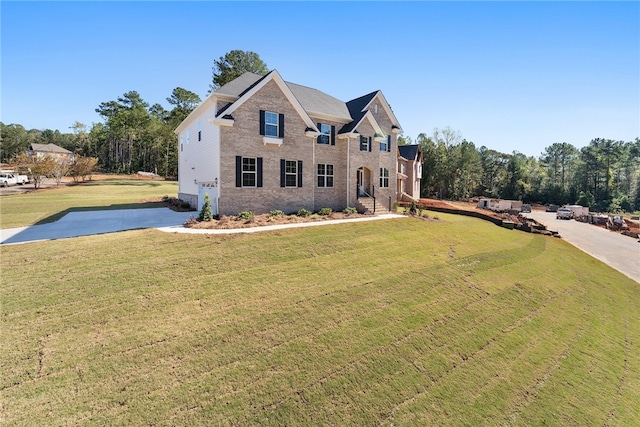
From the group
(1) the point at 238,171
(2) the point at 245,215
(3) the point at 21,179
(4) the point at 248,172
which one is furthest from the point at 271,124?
(3) the point at 21,179

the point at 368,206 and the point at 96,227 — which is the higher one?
the point at 368,206

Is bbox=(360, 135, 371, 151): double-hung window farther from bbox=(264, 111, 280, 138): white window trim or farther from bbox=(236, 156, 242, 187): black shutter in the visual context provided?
bbox=(236, 156, 242, 187): black shutter

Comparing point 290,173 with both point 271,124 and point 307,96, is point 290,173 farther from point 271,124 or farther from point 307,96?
point 307,96

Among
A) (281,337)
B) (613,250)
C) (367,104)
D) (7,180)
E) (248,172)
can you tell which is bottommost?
(613,250)

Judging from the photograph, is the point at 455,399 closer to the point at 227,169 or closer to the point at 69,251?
the point at 69,251

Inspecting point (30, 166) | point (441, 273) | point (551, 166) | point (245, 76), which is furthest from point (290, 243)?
point (551, 166)

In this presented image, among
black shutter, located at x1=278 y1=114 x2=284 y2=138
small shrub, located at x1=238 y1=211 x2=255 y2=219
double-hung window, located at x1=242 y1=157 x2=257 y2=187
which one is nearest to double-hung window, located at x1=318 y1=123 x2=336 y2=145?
black shutter, located at x1=278 y1=114 x2=284 y2=138
